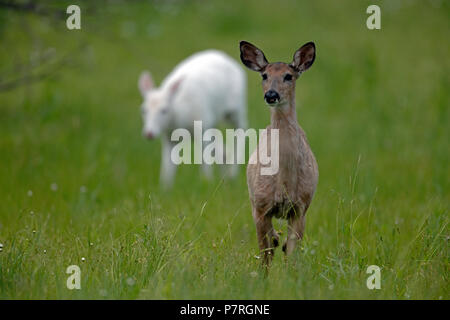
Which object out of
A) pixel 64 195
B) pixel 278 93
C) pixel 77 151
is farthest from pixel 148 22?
pixel 278 93

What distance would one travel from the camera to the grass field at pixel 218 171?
4566mm

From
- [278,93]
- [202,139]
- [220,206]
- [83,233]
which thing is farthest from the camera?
[202,139]

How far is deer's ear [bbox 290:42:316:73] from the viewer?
4781 mm

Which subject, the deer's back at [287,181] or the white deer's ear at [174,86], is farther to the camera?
the white deer's ear at [174,86]

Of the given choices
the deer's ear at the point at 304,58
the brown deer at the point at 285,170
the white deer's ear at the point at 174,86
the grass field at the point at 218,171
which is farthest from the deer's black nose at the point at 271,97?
the white deer's ear at the point at 174,86

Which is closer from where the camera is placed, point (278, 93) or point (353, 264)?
point (278, 93)

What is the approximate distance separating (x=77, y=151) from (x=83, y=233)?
4671 mm

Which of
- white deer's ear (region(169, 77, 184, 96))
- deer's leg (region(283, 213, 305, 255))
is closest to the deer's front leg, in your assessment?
white deer's ear (region(169, 77, 184, 96))

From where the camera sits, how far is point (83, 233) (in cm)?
586

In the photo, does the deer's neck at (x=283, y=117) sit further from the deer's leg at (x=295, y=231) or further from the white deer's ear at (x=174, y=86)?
the white deer's ear at (x=174, y=86)

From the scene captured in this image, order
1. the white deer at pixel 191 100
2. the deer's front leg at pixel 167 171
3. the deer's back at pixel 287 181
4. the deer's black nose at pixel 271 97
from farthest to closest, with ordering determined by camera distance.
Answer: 1. the white deer at pixel 191 100
2. the deer's front leg at pixel 167 171
3. the deer's back at pixel 287 181
4. the deer's black nose at pixel 271 97

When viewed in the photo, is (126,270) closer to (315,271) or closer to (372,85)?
(315,271)

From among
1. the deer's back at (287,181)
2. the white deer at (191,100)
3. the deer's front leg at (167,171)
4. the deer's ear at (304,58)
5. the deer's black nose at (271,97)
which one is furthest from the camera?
the white deer at (191,100)

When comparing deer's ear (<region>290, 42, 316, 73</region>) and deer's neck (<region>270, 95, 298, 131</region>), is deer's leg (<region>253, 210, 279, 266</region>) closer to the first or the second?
deer's neck (<region>270, 95, 298, 131</region>)
